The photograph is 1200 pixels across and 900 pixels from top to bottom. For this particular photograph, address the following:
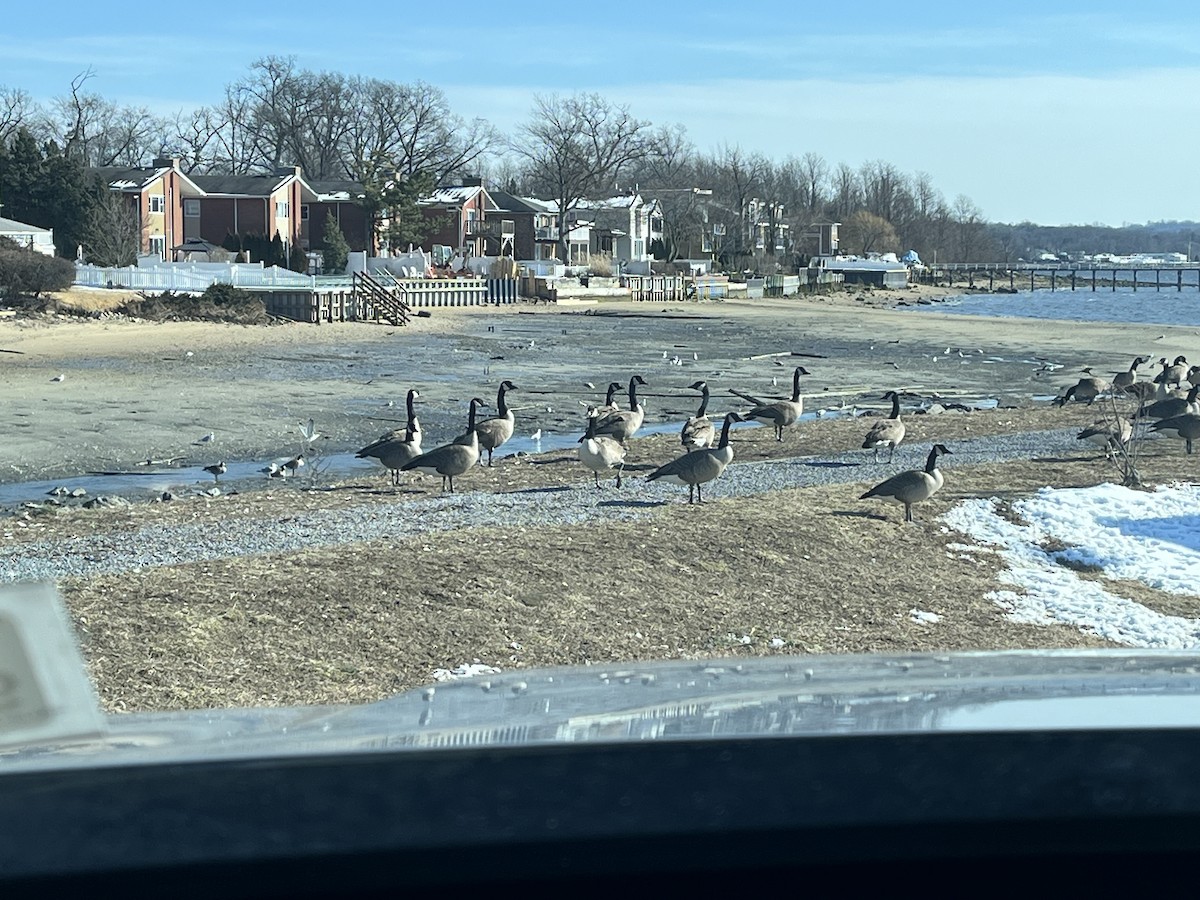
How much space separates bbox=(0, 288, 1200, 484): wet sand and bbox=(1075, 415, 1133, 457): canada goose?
922cm

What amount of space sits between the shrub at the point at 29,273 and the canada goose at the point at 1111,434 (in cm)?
3715

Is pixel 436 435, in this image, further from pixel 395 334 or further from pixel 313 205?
pixel 313 205

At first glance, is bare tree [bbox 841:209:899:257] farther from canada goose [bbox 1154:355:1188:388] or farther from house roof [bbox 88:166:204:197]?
canada goose [bbox 1154:355:1188:388]

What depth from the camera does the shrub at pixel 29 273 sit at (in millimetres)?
45906

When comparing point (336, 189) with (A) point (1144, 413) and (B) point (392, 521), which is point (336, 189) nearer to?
(A) point (1144, 413)

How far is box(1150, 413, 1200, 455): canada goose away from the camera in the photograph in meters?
18.1

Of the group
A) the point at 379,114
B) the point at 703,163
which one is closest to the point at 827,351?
the point at 379,114

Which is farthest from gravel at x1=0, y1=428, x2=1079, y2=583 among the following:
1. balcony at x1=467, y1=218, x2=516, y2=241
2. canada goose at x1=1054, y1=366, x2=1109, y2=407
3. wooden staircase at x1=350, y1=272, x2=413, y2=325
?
balcony at x1=467, y1=218, x2=516, y2=241

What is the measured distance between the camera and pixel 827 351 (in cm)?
→ 4625

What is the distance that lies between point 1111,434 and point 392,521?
894 cm

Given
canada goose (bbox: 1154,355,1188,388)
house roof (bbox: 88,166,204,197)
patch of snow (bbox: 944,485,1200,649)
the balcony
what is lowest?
patch of snow (bbox: 944,485,1200,649)

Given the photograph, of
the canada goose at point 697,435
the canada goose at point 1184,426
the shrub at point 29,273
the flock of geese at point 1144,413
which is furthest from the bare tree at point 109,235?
the canada goose at point 1184,426

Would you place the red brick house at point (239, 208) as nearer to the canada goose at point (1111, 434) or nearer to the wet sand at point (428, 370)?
the wet sand at point (428, 370)

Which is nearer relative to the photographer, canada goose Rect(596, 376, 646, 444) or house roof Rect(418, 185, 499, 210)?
canada goose Rect(596, 376, 646, 444)
